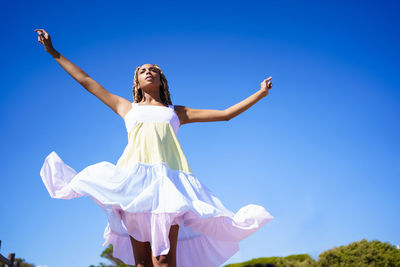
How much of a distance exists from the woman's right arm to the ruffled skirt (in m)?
0.67

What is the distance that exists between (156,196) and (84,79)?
4.45 ft

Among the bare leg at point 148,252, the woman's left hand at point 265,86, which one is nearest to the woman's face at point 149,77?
the woman's left hand at point 265,86

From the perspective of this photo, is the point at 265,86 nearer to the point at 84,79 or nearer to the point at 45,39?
the point at 84,79

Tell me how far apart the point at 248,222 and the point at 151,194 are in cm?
82

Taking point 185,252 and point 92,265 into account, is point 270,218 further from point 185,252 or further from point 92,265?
point 92,265

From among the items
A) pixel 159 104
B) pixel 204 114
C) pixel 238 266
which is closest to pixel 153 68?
pixel 159 104

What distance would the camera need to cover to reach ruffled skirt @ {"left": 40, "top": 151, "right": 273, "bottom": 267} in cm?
248

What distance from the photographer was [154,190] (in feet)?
8.44

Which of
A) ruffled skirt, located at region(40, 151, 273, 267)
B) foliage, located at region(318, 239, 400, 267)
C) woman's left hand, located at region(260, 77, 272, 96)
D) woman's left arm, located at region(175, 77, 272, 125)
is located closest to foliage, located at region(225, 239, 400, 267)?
foliage, located at region(318, 239, 400, 267)

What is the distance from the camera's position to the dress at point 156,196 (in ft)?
8.19

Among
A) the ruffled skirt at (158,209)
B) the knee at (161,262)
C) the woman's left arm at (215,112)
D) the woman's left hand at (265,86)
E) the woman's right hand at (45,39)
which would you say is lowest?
the knee at (161,262)

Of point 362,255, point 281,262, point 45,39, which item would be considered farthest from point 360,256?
point 45,39

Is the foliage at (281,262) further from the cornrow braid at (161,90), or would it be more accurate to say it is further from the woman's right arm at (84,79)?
the woman's right arm at (84,79)

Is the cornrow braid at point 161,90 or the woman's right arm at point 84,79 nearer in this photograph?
the woman's right arm at point 84,79
